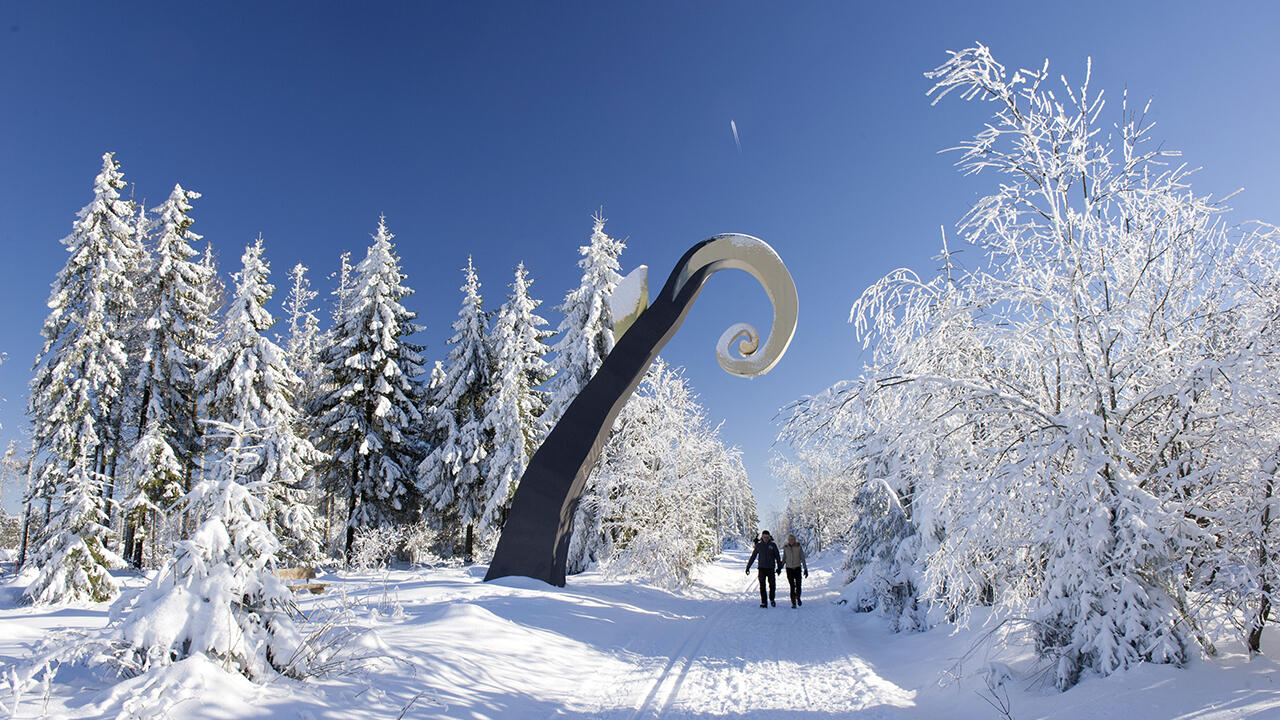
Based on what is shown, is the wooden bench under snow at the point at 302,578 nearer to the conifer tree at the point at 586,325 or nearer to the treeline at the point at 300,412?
the treeline at the point at 300,412

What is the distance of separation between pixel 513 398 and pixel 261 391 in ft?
24.7

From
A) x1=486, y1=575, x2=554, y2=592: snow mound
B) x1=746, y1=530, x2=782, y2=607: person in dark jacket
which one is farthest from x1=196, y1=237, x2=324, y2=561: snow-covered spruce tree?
x1=746, y1=530, x2=782, y2=607: person in dark jacket

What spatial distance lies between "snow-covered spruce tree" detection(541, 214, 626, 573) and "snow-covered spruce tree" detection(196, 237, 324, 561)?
7587mm

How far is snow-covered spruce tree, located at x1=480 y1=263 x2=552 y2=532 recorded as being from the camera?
20.2 meters

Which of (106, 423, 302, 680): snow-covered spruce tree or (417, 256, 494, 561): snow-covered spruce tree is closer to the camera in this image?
(106, 423, 302, 680): snow-covered spruce tree

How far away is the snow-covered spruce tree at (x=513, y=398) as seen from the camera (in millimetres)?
20250

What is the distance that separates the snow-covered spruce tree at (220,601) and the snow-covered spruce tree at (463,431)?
17.8 meters

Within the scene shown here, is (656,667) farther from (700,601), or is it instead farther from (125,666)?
(700,601)

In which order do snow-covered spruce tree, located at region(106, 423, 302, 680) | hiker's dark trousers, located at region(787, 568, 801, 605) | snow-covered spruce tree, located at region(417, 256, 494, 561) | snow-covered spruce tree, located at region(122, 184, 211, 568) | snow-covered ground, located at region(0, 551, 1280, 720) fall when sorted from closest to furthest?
snow-covered ground, located at region(0, 551, 1280, 720), snow-covered spruce tree, located at region(106, 423, 302, 680), hiker's dark trousers, located at region(787, 568, 801, 605), snow-covered spruce tree, located at region(122, 184, 211, 568), snow-covered spruce tree, located at region(417, 256, 494, 561)

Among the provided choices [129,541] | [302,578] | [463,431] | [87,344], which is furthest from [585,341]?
[129,541]

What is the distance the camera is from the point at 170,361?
60.2 feet

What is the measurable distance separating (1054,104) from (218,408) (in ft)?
70.2

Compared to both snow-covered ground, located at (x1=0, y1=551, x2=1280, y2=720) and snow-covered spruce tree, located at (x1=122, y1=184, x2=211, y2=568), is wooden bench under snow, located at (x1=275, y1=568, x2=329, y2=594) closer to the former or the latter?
snow-covered ground, located at (x1=0, y1=551, x2=1280, y2=720)

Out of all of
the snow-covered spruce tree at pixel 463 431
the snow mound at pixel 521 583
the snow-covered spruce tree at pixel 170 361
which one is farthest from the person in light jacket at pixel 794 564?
the snow-covered spruce tree at pixel 170 361
